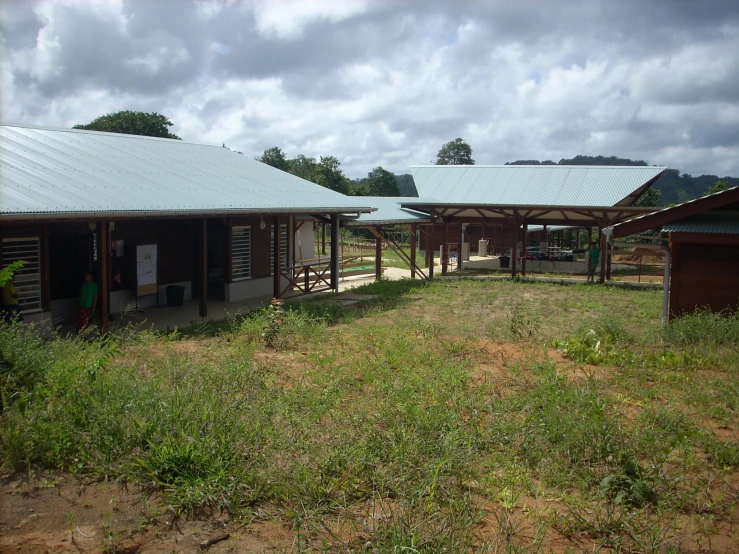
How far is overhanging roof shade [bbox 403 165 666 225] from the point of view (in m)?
24.0

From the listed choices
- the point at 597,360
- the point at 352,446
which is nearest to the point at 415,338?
the point at 597,360

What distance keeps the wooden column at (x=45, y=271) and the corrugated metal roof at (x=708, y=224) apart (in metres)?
11.9

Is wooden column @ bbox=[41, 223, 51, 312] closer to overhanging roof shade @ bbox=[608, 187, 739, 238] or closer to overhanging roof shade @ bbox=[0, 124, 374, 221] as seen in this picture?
overhanging roof shade @ bbox=[0, 124, 374, 221]

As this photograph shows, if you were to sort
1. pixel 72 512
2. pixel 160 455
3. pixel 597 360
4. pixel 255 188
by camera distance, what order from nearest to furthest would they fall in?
pixel 72 512
pixel 160 455
pixel 597 360
pixel 255 188

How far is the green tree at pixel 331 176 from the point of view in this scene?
55.4 meters

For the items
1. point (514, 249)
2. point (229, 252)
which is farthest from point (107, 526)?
point (514, 249)

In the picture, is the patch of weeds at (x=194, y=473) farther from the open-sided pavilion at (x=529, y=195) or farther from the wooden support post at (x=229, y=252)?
the open-sided pavilion at (x=529, y=195)

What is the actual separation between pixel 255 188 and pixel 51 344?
9637 millimetres

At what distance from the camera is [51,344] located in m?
A: 8.00

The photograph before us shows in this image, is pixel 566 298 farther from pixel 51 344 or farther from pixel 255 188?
pixel 51 344

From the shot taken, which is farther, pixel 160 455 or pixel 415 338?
pixel 415 338

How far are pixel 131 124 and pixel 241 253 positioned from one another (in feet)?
129

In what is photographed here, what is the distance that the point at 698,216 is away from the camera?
42.9 ft

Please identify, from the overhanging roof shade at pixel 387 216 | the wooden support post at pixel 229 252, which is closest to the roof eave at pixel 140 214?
the wooden support post at pixel 229 252
